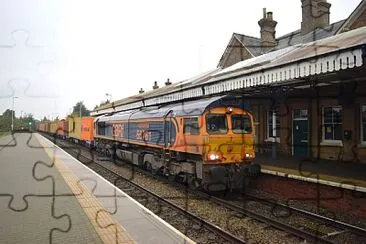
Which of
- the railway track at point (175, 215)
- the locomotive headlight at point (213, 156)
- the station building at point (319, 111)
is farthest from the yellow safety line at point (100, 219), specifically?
the station building at point (319, 111)

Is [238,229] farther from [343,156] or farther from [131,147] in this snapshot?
[131,147]

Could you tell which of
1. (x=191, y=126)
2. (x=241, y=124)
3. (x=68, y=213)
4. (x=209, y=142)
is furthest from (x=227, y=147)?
(x=68, y=213)

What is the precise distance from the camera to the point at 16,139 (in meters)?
8.14

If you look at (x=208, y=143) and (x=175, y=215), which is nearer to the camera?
(x=175, y=215)

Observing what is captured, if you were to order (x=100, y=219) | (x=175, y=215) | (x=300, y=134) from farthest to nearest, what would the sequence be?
1. (x=300, y=134)
2. (x=175, y=215)
3. (x=100, y=219)

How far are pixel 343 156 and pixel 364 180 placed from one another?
18.6 ft

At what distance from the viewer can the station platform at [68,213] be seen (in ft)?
23.7

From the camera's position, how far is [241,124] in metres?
12.8

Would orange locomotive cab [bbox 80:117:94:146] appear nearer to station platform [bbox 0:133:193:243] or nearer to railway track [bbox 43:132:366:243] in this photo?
station platform [bbox 0:133:193:243]

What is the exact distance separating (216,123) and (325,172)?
413 centimetres

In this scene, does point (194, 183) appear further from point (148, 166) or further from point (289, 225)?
point (148, 166)

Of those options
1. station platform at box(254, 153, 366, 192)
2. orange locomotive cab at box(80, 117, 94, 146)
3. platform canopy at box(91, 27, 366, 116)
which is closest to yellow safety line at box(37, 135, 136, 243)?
platform canopy at box(91, 27, 366, 116)

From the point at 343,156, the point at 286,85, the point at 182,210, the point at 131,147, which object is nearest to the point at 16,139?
the point at 182,210

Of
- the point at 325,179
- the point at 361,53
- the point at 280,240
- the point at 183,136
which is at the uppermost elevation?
the point at 361,53
